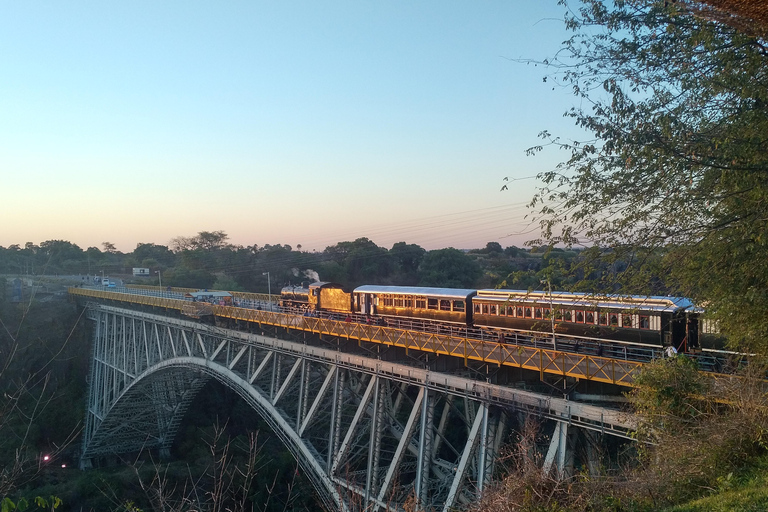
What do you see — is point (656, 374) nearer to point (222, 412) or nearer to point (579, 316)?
point (579, 316)

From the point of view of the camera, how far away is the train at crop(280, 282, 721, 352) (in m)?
12.5

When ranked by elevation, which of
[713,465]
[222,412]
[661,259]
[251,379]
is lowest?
[222,412]

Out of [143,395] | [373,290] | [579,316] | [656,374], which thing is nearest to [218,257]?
[143,395]

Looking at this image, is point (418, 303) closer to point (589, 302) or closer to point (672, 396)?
point (589, 302)

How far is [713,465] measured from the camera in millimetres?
7629

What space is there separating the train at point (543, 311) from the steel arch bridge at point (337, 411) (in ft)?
9.21

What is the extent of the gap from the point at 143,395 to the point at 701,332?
33.1 meters

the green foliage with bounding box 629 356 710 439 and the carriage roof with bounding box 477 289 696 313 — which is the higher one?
the carriage roof with bounding box 477 289 696 313

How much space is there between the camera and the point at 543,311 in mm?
16859

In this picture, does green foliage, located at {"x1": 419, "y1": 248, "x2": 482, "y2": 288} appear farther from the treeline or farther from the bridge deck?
the bridge deck

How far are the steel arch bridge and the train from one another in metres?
2.81

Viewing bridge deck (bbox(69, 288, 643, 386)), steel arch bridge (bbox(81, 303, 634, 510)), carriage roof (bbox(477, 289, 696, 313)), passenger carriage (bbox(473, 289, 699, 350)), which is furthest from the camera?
passenger carriage (bbox(473, 289, 699, 350))

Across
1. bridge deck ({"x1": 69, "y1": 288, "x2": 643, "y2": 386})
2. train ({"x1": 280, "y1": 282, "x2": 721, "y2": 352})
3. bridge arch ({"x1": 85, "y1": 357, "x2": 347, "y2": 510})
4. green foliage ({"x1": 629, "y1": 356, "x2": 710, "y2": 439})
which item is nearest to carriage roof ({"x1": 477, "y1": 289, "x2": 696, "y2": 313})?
train ({"x1": 280, "y1": 282, "x2": 721, "y2": 352})

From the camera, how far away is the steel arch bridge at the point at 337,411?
11984mm
